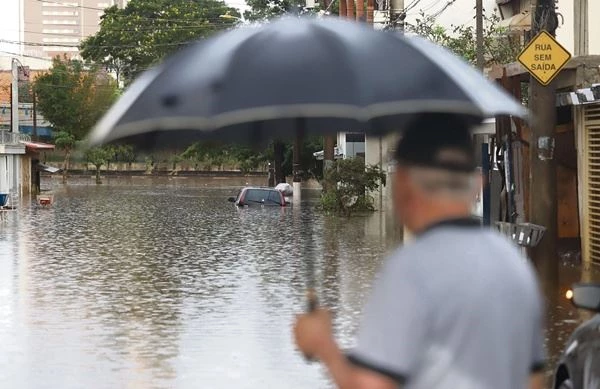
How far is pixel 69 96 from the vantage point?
342 ft

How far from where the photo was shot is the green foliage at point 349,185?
4506cm

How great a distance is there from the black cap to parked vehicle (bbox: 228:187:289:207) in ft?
155

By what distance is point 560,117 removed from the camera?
80.4ft

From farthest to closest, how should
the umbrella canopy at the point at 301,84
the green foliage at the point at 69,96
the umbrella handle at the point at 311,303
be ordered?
1. the green foliage at the point at 69,96
2. the umbrella handle at the point at 311,303
3. the umbrella canopy at the point at 301,84

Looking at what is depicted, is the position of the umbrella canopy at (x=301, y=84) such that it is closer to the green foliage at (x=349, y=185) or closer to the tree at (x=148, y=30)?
the green foliage at (x=349, y=185)

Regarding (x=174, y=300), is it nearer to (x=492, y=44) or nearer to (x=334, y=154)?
(x=492, y=44)

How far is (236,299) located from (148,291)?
1.82 meters

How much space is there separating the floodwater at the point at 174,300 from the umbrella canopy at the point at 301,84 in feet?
3.51

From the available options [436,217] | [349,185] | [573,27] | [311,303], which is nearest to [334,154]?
[349,185]

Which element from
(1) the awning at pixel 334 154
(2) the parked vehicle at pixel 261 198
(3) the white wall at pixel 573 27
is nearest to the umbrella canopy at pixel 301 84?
(3) the white wall at pixel 573 27

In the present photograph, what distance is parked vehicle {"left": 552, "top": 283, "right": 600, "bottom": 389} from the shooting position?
21.4 feet

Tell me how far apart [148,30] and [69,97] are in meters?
11.5

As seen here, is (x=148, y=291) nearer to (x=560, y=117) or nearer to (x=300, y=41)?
(x=560, y=117)

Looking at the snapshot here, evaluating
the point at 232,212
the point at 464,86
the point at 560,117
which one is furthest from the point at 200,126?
the point at 232,212
